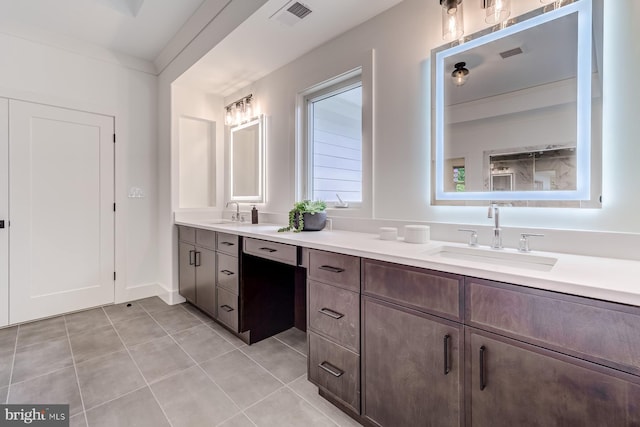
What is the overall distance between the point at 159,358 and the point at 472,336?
203cm

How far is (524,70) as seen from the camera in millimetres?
1442

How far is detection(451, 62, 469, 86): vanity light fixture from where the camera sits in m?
1.63

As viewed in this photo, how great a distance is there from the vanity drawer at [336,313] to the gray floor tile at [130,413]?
89cm

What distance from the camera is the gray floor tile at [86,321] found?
253 centimetres

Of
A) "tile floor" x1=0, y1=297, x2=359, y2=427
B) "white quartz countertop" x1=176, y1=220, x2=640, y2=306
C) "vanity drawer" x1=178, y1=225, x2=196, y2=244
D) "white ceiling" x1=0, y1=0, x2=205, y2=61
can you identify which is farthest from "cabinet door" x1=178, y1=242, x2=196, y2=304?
"white ceiling" x1=0, y1=0, x2=205, y2=61

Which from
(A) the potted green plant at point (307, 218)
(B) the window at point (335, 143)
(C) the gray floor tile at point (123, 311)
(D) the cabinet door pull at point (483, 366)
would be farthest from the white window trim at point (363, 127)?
(C) the gray floor tile at point (123, 311)

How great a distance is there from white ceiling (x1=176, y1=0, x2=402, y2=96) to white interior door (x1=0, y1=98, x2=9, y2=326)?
146cm

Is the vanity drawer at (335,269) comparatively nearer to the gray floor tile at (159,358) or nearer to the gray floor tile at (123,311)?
the gray floor tile at (159,358)

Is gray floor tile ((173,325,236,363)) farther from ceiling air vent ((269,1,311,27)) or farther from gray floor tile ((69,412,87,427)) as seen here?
ceiling air vent ((269,1,311,27))

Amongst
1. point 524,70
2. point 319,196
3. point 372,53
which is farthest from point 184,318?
point 524,70

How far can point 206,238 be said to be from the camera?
2619mm

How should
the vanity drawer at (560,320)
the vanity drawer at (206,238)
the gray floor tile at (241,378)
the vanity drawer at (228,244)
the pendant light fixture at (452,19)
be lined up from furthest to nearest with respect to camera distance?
the vanity drawer at (206,238), the vanity drawer at (228,244), the gray floor tile at (241,378), the pendant light fixture at (452,19), the vanity drawer at (560,320)

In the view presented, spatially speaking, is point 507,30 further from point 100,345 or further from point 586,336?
point 100,345

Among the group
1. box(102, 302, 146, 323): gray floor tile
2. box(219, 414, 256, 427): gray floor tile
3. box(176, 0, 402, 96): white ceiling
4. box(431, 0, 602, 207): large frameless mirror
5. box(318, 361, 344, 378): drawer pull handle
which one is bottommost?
box(219, 414, 256, 427): gray floor tile
